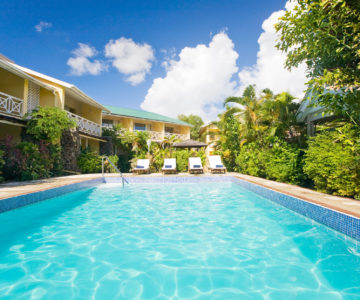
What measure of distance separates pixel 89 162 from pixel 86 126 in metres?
3.17

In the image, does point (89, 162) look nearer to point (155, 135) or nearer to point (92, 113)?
point (92, 113)

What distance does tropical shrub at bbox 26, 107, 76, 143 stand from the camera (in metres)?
Answer: 10.2

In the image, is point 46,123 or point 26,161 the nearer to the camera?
point 26,161

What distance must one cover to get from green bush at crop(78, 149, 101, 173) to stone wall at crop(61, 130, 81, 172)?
30cm

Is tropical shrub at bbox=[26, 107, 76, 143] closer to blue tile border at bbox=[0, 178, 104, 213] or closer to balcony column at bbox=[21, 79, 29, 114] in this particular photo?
balcony column at bbox=[21, 79, 29, 114]

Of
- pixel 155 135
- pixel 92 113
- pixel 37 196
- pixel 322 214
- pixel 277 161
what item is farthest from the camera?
pixel 155 135

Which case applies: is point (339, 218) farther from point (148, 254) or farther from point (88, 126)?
point (88, 126)

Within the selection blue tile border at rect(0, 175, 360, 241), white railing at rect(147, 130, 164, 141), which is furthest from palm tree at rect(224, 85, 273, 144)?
white railing at rect(147, 130, 164, 141)

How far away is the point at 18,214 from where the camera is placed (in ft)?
16.0

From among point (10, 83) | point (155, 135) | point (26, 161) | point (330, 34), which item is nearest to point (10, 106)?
point (10, 83)

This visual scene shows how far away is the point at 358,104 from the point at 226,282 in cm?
521

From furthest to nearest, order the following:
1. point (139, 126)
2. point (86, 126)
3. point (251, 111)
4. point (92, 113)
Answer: point (139, 126) < point (92, 113) < point (86, 126) < point (251, 111)

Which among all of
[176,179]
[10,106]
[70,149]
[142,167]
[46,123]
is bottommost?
[176,179]

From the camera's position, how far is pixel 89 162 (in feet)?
44.0
